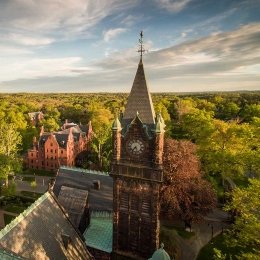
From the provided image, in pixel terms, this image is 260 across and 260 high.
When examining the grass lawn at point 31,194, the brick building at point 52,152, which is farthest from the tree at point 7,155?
the brick building at point 52,152

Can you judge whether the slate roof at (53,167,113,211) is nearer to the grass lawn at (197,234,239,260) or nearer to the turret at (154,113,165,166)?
the turret at (154,113,165,166)

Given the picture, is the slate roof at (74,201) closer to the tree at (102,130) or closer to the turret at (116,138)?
the turret at (116,138)

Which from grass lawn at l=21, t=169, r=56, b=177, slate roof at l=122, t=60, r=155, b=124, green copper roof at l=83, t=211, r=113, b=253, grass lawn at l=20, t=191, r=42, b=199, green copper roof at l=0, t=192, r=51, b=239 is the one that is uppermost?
slate roof at l=122, t=60, r=155, b=124

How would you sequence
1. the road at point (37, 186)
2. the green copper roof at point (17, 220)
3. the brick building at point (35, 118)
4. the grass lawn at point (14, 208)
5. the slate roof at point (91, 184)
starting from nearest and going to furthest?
the green copper roof at point (17, 220) < the slate roof at point (91, 184) < the grass lawn at point (14, 208) < the road at point (37, 186) < the brick building at point (35, 118)

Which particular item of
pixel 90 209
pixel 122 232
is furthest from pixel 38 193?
pixel 122 232

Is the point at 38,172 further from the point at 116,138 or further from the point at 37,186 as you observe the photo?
the point at 116,138

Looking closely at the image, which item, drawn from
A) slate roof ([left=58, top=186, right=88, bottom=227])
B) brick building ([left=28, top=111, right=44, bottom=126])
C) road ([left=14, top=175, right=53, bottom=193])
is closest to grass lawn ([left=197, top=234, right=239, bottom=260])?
slate roof ([left=58, top=186, right=88, bottom=227])

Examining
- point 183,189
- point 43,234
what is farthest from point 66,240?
point 183,189
